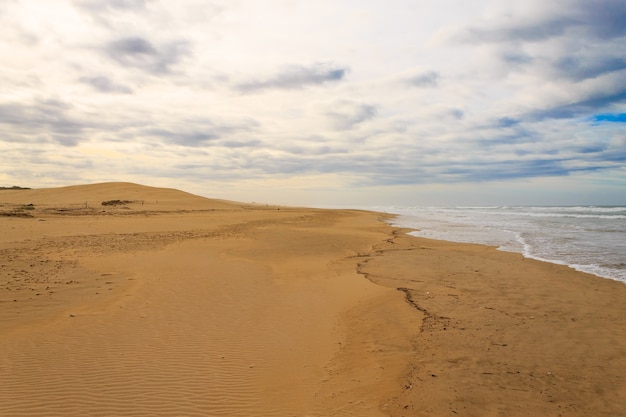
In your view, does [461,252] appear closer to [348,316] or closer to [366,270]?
[366,270]

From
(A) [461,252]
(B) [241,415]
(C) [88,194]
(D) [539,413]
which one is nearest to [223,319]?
(B) [241,415]

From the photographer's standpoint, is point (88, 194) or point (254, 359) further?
point (88, 194)

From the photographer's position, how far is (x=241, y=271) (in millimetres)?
13125

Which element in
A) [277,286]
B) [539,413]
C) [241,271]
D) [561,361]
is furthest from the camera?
[241,271]

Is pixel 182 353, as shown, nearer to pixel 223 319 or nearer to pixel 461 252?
pixel 223 319

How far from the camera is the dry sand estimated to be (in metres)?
5.09

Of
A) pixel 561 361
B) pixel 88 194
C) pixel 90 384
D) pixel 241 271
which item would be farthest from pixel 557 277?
pixel 88 194

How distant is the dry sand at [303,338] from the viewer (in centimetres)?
509

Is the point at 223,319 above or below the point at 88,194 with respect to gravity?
below

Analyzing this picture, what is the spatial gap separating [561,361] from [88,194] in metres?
60.9

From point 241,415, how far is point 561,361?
4775mm

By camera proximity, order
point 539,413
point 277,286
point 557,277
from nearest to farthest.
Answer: point 539,413 → point 277,286 → point 557,277

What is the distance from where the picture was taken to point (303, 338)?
24.2 ft

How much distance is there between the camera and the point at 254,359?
6410mm
